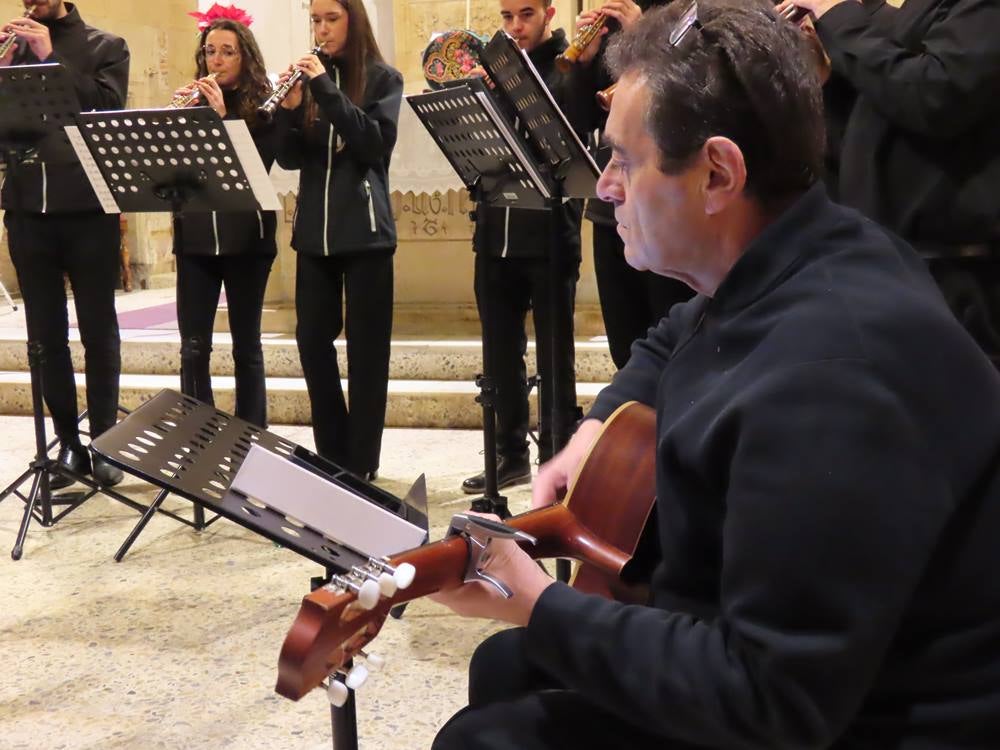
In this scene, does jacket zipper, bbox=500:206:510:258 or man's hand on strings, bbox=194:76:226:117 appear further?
jacket zipper, bbox=500:206:510:258

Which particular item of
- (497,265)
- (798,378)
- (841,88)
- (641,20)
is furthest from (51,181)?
(798,378)

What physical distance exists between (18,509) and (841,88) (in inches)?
120

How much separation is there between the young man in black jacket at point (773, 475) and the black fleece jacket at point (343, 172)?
2.73 meters

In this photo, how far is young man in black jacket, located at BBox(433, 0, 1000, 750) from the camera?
1.00 meters

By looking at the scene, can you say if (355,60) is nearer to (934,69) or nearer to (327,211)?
(327,211)

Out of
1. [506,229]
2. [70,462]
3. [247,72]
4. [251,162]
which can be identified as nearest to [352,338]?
[506,229]

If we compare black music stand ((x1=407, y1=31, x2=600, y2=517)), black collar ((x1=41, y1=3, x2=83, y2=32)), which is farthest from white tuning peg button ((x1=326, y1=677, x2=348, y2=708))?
black collar ((x1=41, y1=3, x2=83, y2=32))

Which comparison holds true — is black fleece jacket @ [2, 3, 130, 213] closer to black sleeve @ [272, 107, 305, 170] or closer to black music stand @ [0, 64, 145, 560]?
black music stand @ [0, 64, 145, 560]

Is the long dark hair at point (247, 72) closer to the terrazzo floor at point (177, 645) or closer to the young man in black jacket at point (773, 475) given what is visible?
the terrazzo floor at point (177, 645)

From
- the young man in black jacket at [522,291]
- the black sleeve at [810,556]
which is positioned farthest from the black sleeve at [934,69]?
the black sleeve at [810,556]

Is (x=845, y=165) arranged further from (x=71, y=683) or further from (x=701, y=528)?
(x=71, y=683)

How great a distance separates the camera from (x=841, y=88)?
272 centimetres

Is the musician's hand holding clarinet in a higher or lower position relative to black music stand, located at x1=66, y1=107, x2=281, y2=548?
higher

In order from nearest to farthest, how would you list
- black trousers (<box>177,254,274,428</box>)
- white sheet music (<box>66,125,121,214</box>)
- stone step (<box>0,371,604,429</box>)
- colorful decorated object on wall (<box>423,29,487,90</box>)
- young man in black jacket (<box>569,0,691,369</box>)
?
young man in black jacket (<box>569,0,691,369</box>)
white sheet music (<box>66,125,121,214</box>)
black trousers (<box>177,254,274,428</box>)
colorful decorated object on wall (<box>423,29,487,90</box>)
stone step (<box>0,371,604,429</box>)
